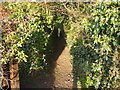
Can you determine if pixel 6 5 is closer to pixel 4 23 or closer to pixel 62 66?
pixel 4 23

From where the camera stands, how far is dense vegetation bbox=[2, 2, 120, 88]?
2.74 m

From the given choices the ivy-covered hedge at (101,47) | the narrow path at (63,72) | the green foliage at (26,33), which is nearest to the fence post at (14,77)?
the green foliage at (26,33)

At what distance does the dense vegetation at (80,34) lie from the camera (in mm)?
2744

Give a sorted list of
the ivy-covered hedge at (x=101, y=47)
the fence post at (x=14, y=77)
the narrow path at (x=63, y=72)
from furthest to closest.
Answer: the narrow path at (x=63, y=72) → the ivy-covered hedge at (x=101, y=47) → the fence post at (x=14, y=77)

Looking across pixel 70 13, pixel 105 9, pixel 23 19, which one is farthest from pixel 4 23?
pixel 105 9

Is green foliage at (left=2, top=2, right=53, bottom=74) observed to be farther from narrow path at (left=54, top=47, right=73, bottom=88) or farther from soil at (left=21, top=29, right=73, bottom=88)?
narrow path at (left=54, top=47, right=73, bottom=88)

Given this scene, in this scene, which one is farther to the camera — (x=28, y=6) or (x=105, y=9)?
(x=28, y=6)

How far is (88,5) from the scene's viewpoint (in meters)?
2.92

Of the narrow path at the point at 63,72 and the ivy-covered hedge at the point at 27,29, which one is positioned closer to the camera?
the ivy-covered hedge at the point at 27,29

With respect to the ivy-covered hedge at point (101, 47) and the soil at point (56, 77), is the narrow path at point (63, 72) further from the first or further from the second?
the ivy-covered hedge at point (101, 47)

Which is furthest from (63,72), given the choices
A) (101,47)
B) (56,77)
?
(101,47)

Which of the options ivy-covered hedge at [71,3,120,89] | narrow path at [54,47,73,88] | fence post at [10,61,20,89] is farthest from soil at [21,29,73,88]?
fence post at [10,61,20,89]

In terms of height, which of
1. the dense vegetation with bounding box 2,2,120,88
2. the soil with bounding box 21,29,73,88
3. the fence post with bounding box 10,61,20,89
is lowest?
the soil with bounding box 21,29,73,88

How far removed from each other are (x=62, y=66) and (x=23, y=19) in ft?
7.36
